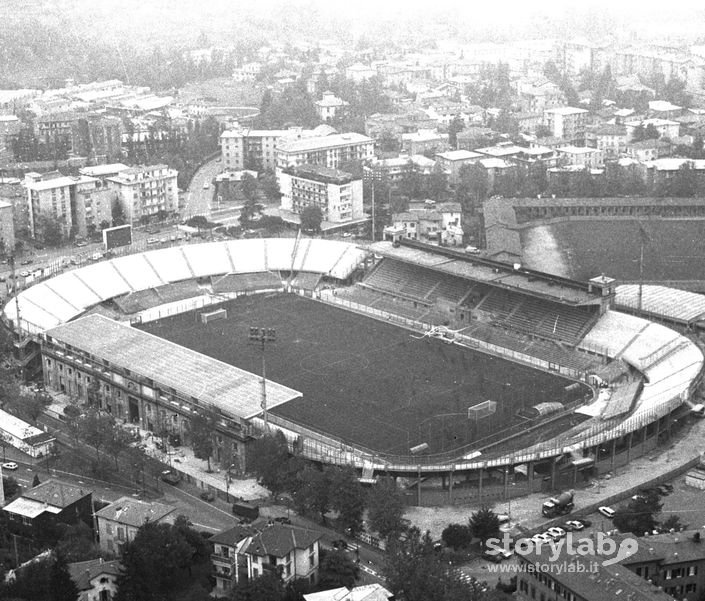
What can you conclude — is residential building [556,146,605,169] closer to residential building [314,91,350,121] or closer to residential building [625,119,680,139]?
residential building [625,119,680,139]

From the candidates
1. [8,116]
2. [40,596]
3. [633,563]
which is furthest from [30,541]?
[8,116]

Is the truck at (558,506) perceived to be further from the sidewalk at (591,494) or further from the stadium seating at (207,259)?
the stadium seating at (207,259)

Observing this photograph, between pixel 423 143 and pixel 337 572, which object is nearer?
pixel 337 572

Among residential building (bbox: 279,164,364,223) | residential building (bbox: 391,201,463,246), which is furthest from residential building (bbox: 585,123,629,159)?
residential building (bbox: 279,164,364,223)

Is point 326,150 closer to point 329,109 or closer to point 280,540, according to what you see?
point 329,109

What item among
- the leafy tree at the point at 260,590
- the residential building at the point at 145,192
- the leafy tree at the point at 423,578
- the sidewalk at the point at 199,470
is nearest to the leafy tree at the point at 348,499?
the leafy tree at the point at 423,578

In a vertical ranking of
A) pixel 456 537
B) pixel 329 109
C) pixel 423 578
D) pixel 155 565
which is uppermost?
pixel 329 109

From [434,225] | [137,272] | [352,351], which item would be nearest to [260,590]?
[352,351]
